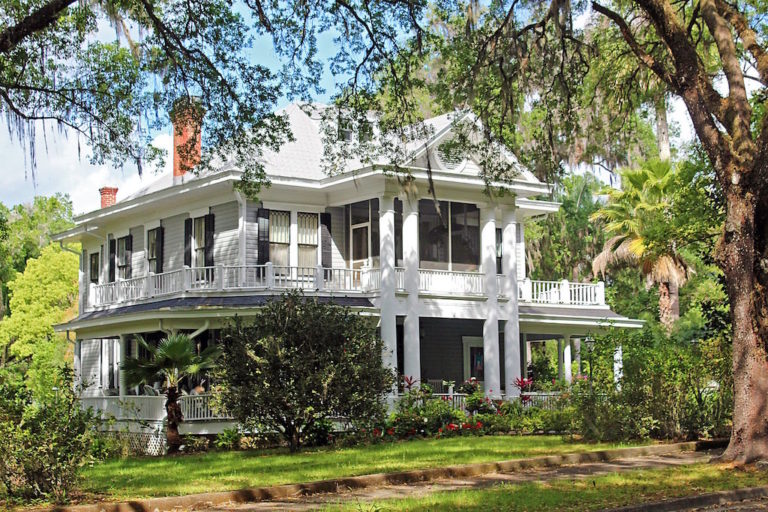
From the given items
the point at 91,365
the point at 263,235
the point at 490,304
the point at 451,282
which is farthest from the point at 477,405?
the point at 91,365

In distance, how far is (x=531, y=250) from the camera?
170 ft

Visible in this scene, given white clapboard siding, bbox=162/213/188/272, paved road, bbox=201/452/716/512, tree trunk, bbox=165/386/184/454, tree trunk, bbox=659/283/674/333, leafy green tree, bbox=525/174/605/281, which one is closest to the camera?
paved road, bbox=201/452/716/512

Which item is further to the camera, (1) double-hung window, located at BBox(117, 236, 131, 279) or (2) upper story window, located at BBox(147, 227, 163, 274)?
(1) double-hung window, located at BBox(117, 236, 131, 279)

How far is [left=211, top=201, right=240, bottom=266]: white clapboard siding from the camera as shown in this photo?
2819 centimetres

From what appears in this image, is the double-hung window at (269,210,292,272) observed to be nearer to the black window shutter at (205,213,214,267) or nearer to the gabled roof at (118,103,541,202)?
the gabled roof at (118,103,541,202)

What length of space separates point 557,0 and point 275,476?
8538 mm

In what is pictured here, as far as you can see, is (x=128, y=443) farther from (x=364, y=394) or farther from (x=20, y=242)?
(x=20, y=242)

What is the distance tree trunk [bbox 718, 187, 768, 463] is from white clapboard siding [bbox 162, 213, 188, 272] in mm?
19125

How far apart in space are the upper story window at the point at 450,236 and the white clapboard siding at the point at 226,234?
5683 millimetres

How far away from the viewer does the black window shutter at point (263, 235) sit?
27531mm

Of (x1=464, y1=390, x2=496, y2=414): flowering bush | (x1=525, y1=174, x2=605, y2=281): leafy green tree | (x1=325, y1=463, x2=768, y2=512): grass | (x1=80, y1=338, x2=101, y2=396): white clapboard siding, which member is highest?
(x1=525, y1=174, x2=605, y2=281): leafy green tree

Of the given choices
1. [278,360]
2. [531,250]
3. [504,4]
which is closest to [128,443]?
[278,360]

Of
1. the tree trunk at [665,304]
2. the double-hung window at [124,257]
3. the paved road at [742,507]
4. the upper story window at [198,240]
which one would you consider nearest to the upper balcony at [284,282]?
the upper story window at [198,240]

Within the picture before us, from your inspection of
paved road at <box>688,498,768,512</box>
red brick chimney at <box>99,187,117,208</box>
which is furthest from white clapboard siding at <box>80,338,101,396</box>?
paved road at <box>688,498,768,512</box>
